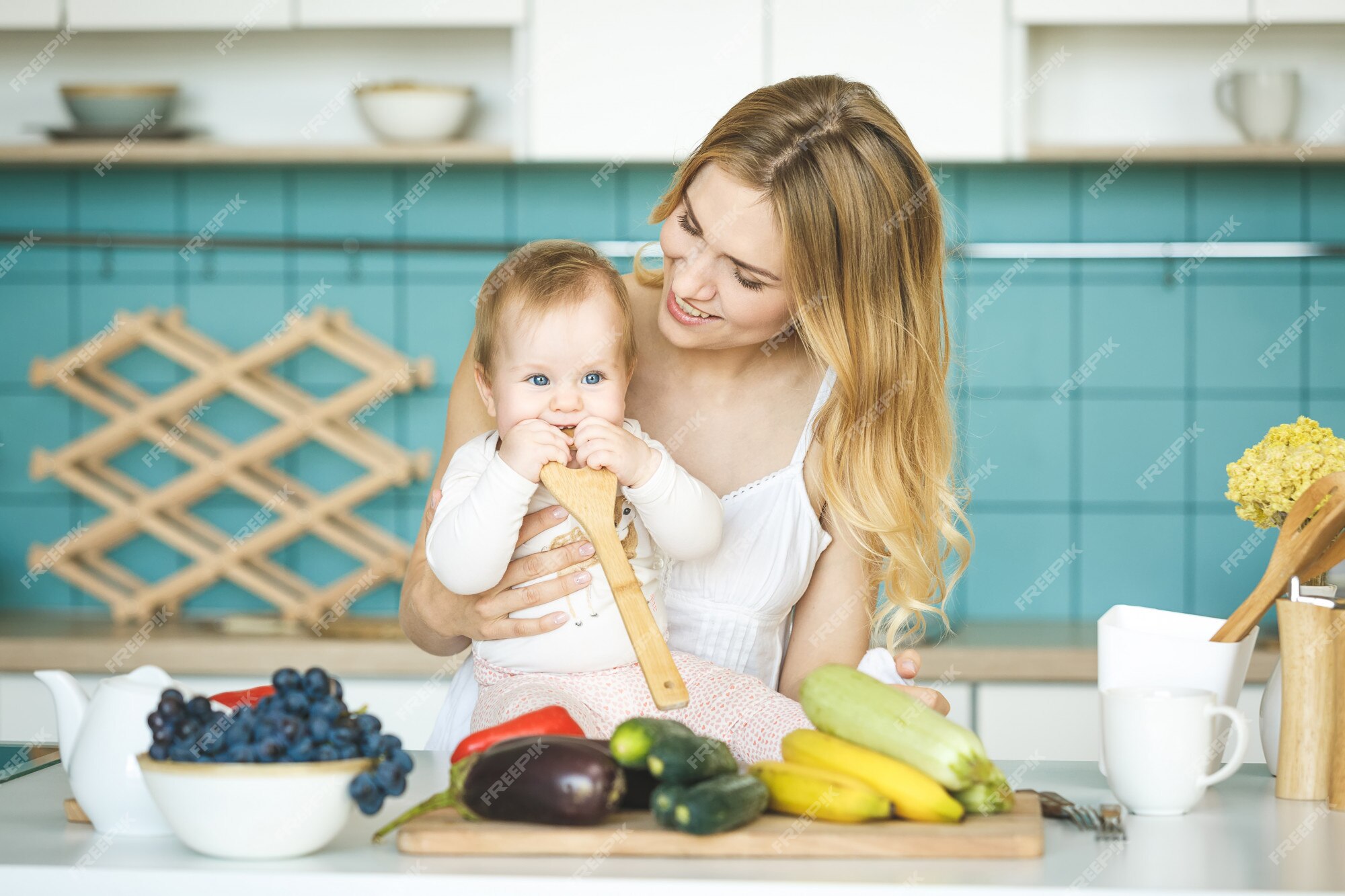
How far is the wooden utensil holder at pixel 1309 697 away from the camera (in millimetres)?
1000

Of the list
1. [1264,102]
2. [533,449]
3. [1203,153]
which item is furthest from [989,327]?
[533,449]

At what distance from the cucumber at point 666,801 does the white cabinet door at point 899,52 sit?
1.62 m

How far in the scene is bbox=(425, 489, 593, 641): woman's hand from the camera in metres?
1.19

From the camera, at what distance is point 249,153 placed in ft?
7.59

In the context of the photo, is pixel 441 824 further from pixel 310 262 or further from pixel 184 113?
pixel 184 113

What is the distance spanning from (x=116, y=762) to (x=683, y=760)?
0.36 meters

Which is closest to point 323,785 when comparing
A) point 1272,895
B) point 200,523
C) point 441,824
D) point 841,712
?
point 441,824

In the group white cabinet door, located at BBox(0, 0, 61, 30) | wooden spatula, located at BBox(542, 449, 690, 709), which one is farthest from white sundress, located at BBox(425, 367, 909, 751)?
white cabinet door, located at BBox(0, 0, 61, 30)

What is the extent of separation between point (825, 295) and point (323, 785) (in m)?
0.70

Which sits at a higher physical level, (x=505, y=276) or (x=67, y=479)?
(x=505, y=276)

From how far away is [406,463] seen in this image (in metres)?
2.40

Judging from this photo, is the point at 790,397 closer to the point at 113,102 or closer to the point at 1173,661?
the point at 1173,661

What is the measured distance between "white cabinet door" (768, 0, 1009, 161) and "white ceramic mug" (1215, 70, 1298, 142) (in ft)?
1.43

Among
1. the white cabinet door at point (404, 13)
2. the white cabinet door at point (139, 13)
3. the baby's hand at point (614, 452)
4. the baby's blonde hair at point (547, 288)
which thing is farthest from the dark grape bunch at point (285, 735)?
the white cabinet door at point (139, 13)
